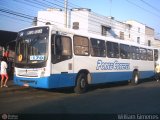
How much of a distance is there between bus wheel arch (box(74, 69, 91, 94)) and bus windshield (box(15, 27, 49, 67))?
249 centimetres

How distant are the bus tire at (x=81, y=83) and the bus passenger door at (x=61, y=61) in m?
0.62

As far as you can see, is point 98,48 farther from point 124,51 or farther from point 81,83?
point 124,51

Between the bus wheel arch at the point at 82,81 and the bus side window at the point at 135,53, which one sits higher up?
the bus side window at the point at 135,53

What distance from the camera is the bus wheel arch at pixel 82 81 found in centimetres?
1491

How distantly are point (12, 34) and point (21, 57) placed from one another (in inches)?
407

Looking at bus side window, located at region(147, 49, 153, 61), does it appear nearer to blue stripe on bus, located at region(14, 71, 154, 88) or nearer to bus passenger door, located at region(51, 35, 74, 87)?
blue stripe on bus, located at region(14, 71, 154, 88)

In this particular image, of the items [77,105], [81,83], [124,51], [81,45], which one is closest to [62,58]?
[81,45]

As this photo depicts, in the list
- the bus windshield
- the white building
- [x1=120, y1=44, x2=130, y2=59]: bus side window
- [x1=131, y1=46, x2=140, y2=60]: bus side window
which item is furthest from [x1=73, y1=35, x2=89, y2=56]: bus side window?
the white building

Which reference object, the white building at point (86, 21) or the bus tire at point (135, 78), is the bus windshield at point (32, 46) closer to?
the bus tire at point (135, 78)

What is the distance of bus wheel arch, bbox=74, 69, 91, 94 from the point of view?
48.9ft

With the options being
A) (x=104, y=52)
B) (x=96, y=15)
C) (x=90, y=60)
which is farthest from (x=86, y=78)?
(x=96, y=15)

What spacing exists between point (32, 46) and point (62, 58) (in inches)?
55.2

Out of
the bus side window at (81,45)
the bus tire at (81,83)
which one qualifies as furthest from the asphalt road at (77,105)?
the bus side window at (81,45)

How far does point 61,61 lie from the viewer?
13.7m
